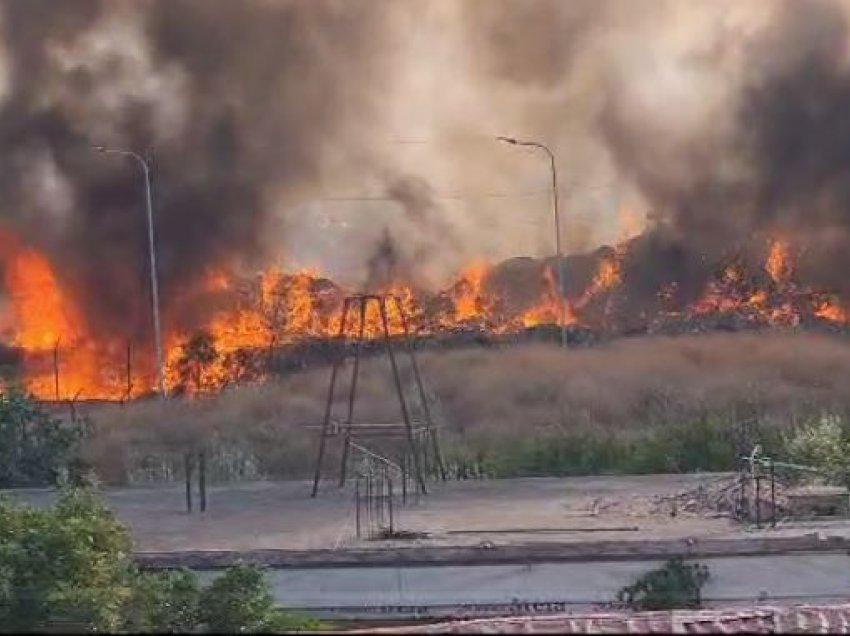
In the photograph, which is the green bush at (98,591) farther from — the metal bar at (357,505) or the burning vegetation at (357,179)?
the burning vegetation at (357,179)

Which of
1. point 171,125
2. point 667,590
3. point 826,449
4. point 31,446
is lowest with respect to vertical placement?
point 667,590

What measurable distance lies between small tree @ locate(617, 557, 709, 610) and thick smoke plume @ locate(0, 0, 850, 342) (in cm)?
1935

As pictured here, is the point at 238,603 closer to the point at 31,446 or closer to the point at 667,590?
the point at 667,590

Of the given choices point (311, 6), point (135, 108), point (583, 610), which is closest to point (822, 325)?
point (311, 6)

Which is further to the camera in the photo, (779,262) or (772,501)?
(779,262)

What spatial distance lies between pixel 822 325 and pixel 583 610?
19416mm

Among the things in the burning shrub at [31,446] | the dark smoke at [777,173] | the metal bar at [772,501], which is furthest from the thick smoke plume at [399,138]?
the metal bar at [772,501]

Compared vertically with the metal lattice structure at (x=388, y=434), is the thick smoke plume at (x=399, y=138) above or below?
above

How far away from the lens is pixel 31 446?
2272 centimetres

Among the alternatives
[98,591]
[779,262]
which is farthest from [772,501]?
[779,262]

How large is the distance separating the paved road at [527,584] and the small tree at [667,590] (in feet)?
1.02

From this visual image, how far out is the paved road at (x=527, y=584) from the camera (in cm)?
1362

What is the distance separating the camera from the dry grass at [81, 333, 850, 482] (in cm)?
2252

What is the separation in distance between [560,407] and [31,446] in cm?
967
